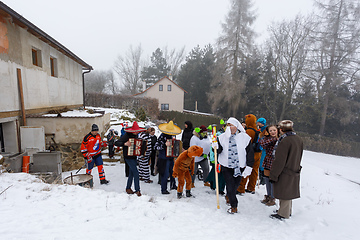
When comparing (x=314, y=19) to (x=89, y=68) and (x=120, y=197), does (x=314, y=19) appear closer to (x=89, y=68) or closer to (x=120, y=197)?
(x=89, y=68)

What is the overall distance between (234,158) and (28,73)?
801 centimetres

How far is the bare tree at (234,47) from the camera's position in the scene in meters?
22.2

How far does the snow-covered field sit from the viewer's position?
8.48ft

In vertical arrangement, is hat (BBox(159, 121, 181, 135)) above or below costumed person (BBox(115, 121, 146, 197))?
above

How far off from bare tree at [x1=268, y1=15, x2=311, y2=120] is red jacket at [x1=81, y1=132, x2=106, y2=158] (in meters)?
23.0

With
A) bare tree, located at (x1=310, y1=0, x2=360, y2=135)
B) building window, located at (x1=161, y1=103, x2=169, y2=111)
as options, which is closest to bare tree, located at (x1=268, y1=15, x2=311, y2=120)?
bare tree, located at (x1=310, y1=0, x2=360, y2=135)

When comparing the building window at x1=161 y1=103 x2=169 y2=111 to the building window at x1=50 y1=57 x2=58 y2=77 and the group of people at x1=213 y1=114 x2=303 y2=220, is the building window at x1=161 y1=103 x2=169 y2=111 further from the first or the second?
the group of people at x1=213 y1=114 x2=303 y2=220

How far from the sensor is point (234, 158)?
12.1 feet

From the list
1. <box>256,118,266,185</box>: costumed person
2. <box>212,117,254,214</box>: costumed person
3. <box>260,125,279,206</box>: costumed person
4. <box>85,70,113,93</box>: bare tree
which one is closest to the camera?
<box>212,117,254,214</box>: costumed person

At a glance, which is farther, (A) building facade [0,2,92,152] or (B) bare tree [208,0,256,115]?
(B) bare tree [208,0,256,115]

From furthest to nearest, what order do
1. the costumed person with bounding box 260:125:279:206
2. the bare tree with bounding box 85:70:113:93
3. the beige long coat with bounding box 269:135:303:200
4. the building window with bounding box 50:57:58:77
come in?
the bare tree with bounding box 85:70:113:93
the building window with bounding box 50:57:58:77
the costumed person with bounding box 260:125:279:206
the beige long coat with bounding box 269:135:303:200

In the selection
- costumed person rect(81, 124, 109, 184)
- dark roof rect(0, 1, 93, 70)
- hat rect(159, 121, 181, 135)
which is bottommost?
costumed person rect(81, 124, 109, 184)

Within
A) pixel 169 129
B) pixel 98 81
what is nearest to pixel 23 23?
pixel 169 129

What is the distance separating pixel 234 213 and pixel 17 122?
7609 mm
